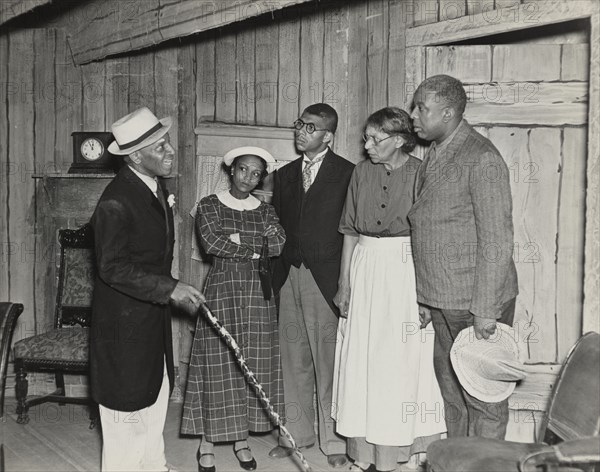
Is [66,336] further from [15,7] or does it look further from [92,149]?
[15,7]

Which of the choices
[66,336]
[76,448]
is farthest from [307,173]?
[76,448]

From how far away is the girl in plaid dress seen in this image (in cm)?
400

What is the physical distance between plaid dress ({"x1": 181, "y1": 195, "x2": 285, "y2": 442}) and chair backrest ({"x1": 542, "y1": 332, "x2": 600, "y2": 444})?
5.85ft

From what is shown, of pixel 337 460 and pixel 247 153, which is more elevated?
pixel 247 153

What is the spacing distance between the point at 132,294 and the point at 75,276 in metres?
2.25

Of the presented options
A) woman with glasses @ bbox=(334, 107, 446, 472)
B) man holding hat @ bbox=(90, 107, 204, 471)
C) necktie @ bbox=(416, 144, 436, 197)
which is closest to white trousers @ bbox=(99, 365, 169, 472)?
man holding hat @ bbox=(90, 107, 204, 471)

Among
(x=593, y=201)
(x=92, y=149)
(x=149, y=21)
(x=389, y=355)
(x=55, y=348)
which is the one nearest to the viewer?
(x=593, y=201)

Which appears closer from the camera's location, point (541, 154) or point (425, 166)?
point (425, 166)

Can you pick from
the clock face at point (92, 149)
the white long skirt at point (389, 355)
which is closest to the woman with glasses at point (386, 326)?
the white long skirt at point (389, 355)

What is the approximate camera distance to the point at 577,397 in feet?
8.46

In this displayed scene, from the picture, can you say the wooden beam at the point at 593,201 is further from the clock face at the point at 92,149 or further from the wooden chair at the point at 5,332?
the clock face at the point at 92,149

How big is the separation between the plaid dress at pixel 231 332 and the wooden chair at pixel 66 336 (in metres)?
1.14

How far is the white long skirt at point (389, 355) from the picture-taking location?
3.67 meters

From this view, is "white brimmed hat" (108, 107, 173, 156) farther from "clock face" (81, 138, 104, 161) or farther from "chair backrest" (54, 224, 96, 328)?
"chair backrest" (54, 224, 96, 328)
